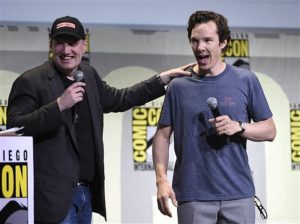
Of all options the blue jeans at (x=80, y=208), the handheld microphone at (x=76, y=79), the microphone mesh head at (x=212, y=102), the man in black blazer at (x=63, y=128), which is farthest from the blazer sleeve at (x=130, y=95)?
the microphone mesh head at (x=212, y=102)

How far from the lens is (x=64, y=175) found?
1.94 m

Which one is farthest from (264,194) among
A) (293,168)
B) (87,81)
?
(87,81)

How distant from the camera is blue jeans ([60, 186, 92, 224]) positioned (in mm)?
1976

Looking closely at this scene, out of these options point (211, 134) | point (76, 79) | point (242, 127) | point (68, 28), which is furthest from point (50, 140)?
point (242, 127)

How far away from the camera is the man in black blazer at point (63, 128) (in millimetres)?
1910

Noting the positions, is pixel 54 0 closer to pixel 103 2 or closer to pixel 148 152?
pixel 103 2

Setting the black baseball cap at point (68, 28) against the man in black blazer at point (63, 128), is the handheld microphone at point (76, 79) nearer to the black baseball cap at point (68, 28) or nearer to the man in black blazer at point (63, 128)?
the man in black blazer at point (63, 128)

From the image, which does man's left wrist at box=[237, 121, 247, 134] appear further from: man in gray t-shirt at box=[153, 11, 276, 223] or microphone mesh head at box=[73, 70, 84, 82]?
microphone mesh head at box=[73, 70, 84, 82]

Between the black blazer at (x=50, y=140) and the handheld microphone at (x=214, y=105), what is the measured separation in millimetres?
516

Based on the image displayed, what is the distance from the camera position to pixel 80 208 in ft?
6.59

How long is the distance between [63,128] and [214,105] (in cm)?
60

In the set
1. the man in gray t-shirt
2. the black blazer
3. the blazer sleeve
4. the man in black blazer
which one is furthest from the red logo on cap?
the man in gray t-shirt

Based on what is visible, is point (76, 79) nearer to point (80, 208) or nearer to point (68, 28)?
point (68, 28)

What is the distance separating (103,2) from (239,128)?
196 cm
